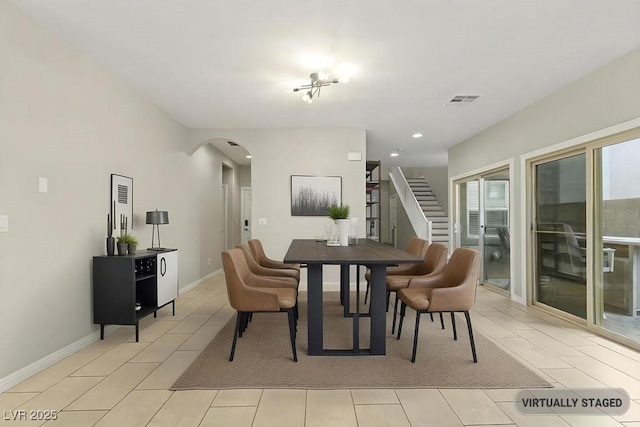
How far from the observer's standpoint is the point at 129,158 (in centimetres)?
387

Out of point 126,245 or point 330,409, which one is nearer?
point 330,409

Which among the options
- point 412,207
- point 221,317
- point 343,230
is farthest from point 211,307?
point 412,207

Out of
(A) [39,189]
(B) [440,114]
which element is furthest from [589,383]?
(A) [39,189]

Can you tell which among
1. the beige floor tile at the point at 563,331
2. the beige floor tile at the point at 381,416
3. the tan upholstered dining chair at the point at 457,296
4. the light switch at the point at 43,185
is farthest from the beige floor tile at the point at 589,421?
the light switch at the point at 43,185

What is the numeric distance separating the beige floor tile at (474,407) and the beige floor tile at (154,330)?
8.55 feet

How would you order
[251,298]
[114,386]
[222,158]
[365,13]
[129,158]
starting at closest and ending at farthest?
1. [114,386]
2. [365,13]
3. [251,298]
4. [129,158]
5. [222,158]

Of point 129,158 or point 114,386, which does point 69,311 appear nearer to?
point 114,386

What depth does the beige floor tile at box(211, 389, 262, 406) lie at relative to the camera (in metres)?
2.12

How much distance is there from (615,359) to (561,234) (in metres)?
1.58

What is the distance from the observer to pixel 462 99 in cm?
426

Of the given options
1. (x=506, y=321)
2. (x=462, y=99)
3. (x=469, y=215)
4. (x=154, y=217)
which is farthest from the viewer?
(x=469, y=215)

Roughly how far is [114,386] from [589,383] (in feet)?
10.5

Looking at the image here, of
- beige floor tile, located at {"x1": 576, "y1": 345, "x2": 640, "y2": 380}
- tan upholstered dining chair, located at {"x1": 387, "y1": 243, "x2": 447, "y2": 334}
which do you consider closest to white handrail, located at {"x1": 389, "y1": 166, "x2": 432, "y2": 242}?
tan upholstered dining chair, located at {"x1": 387, "y1": 243, "x2": 447, "y2": 334}

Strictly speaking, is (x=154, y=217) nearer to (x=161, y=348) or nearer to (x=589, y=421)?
(x=161, y=348)
